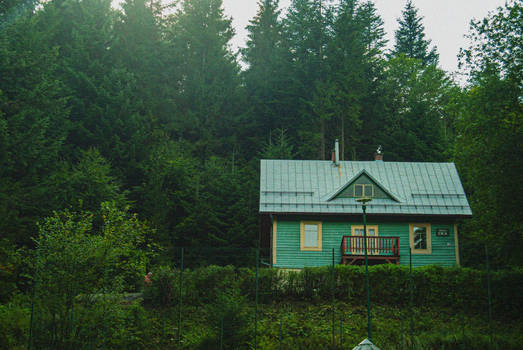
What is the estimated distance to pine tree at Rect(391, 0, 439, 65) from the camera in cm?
4303

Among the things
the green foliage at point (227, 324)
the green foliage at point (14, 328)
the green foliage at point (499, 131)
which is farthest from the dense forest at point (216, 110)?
the green foliage at point (227, 324)

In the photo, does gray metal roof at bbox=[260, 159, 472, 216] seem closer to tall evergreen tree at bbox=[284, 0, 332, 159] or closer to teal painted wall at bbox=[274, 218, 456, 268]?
teal painted wall at bbox=[274, 218, 456, 268]

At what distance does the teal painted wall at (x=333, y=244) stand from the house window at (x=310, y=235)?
17cm

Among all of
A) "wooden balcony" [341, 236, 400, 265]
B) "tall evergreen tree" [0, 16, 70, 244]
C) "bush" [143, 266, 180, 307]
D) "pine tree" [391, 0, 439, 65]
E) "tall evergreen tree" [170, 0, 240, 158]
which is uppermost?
"pine tree" [391, 0, 439, 65]

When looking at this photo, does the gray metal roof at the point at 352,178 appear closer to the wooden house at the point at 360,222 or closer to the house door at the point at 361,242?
the wooden house at the point at 360,222

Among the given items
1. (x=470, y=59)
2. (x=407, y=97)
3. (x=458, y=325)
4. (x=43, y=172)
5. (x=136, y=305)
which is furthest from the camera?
(x=407, y=97)

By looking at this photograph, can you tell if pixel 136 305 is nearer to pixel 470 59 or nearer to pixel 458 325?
pixel 458 325

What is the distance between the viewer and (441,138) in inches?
1219

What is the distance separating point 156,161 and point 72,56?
8.63 meters

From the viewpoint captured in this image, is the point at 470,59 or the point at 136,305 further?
the point at 470,59

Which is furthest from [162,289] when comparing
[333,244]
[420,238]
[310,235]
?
[420,238]

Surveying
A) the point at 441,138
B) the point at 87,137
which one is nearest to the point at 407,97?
the point at 441,138

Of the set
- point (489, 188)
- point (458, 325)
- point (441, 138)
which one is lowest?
point (458, 325)

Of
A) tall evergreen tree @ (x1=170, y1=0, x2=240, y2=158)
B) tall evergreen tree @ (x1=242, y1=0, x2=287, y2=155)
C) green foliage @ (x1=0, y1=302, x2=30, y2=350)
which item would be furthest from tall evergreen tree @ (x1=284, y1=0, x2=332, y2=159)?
green foliage @ (x1=0, y1=302, x2=30, y2=350)
